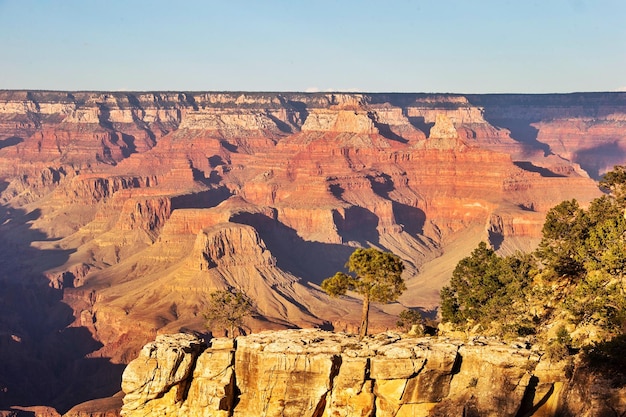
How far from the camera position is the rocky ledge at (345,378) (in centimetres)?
4047

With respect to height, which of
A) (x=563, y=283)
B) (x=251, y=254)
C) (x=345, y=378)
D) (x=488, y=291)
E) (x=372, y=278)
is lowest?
(x=251, y=254)

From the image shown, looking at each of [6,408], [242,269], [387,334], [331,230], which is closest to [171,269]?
[242,269]

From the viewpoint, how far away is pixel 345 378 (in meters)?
42.5

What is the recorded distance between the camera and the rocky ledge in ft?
133

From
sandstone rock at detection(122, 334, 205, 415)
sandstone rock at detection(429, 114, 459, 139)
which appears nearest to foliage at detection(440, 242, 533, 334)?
sandstone rock at detection(122, 334, 205, 415)

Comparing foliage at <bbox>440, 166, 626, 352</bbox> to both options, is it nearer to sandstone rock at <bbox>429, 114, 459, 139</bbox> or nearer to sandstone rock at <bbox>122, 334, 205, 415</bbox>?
sandstone rock at <bbox>122, 334, 205, 415</bbox>

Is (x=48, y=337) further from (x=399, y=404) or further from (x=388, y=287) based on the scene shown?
(x=399, y=404)

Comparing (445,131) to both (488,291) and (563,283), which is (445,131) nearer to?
(488,291)

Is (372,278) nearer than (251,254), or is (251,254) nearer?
(372,278)

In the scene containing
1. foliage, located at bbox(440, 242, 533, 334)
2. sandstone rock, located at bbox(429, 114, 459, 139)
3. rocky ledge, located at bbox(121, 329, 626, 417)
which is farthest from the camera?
sandstone rock, located at bbox(429, 114, 459, 139)

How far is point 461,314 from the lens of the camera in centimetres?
5844

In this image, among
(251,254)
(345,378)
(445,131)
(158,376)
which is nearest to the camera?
(345,378)

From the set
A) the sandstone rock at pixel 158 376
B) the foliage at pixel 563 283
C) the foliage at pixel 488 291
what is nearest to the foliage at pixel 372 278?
the foliage at pixel 488 291

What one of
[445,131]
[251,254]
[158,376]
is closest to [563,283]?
[158,376]
